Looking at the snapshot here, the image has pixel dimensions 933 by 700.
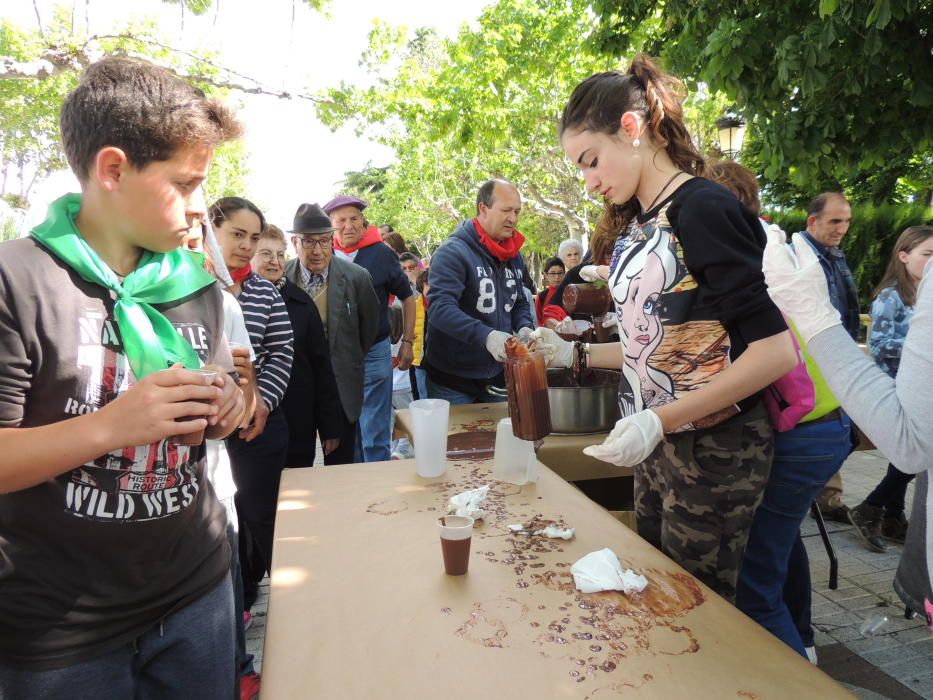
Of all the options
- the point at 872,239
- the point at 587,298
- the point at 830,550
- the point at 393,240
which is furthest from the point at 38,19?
the point at 872,239

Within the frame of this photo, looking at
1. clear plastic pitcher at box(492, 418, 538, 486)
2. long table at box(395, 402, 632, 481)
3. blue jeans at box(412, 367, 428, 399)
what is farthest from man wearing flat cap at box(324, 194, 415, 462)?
clear plastic pitcher at box(492, 418, 538, 486)

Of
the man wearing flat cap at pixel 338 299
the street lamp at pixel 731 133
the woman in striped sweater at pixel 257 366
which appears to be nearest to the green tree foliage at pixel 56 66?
the man wearing flat cap at pixel 338 299

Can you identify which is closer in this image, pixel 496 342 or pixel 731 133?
pixel 496 342

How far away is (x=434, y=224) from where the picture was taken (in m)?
26.2

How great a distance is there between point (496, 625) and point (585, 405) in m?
1.52

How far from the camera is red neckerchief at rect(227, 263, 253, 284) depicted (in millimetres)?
2816

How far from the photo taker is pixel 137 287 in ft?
4.07

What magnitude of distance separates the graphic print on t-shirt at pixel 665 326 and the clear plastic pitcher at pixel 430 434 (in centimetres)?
70

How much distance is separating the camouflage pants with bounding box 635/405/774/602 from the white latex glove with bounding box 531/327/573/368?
3.36 ft

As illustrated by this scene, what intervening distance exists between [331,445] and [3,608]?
2.42m

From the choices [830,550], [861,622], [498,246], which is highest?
[498,246]

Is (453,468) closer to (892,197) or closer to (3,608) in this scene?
(3,608)

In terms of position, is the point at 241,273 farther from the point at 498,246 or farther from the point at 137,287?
the point at 137,287

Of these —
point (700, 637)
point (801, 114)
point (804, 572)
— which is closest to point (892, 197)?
point (801, 114)
